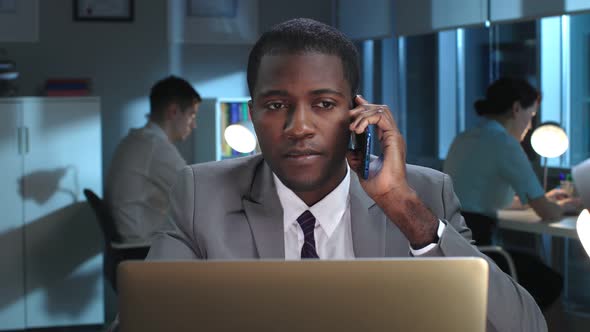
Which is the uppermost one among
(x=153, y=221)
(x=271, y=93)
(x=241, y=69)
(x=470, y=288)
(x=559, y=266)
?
(x=241, y=69)

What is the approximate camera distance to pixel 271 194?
1.62 meters

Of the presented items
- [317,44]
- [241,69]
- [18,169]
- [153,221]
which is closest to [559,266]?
[153,221]

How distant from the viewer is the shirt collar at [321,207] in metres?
1.61

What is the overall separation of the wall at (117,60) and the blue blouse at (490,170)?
2664 millimetres

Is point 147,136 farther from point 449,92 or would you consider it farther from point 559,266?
point 449,92

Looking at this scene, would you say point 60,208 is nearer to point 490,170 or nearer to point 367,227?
point 490,170

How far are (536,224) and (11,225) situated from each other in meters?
3.34

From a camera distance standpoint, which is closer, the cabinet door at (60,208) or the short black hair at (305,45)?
the short black hair at (305,45)

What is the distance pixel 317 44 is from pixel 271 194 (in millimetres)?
311

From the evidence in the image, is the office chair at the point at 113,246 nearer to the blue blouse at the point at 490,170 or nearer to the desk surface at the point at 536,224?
the blue blouse at the point at 490,170

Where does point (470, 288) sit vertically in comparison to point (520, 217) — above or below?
above

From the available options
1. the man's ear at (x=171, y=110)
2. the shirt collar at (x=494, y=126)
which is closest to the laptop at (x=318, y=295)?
the shirt collar at (x=494, y=126)

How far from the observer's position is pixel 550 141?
4.67 m

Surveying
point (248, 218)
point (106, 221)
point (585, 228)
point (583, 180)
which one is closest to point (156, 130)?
point (106, 221)
